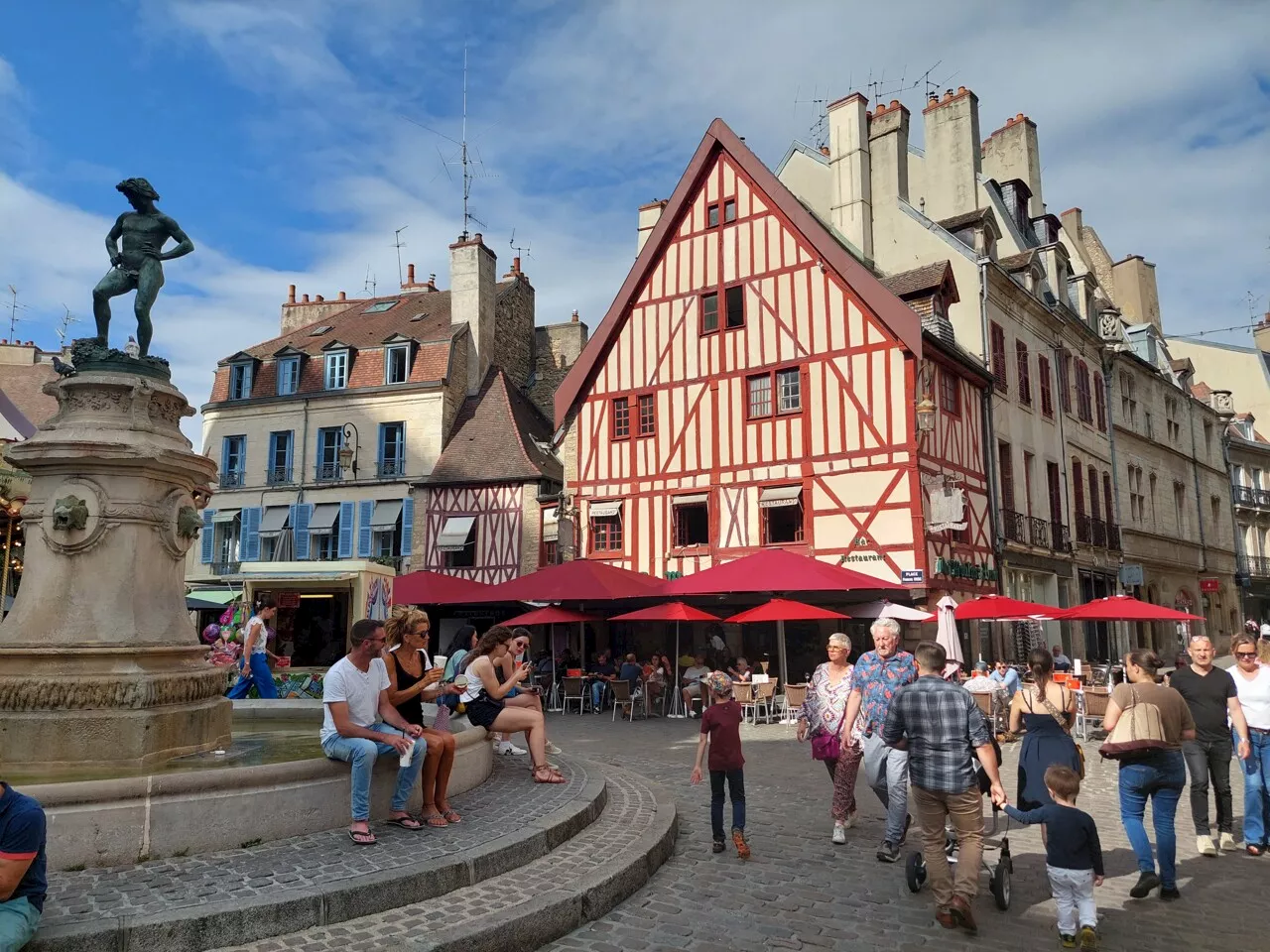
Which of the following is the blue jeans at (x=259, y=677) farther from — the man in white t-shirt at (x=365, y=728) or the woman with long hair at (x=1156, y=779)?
the woman with long hair at (x=1156, y=779)

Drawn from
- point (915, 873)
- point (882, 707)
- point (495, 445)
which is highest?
point (495, 445)

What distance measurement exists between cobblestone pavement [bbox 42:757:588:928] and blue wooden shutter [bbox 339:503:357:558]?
18.0 meters

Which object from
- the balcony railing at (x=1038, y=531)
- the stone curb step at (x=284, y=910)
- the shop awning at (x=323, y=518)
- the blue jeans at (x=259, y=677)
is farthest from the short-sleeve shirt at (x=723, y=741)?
the shop awning at (x=323, y=518)

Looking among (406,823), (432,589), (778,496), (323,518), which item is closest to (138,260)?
(406,823)

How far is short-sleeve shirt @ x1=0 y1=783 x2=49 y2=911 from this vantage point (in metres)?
3.11

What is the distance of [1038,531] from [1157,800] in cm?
1643

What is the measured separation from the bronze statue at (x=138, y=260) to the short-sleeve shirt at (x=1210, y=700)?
7.26 m

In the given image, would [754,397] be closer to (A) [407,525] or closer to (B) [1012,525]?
(B) [1012,525]

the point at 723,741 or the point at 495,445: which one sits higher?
the point at 495,445

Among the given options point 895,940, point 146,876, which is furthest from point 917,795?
point 146,876

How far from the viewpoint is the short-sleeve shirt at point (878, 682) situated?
551cm

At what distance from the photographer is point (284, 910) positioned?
3.66m

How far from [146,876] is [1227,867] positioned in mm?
5800

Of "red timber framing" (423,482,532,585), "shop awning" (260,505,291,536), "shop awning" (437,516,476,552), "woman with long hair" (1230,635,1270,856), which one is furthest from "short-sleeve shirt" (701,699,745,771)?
"shop awning" (260,505,291,536)
